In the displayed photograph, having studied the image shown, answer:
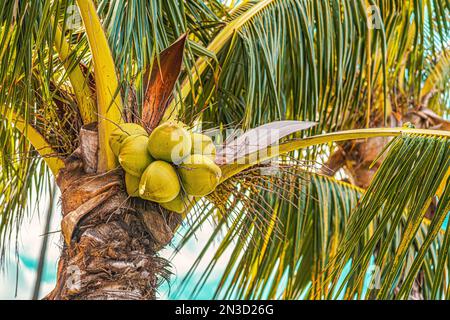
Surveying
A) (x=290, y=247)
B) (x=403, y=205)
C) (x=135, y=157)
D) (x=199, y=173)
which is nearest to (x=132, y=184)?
(x=135, y=157)

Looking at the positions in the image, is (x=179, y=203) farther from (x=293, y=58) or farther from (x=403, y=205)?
(x=293, y=58)

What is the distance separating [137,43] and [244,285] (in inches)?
61.6

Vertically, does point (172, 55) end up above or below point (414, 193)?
above

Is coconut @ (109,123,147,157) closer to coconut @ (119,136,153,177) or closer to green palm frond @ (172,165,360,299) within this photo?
coconut @ (119,136,153,177)

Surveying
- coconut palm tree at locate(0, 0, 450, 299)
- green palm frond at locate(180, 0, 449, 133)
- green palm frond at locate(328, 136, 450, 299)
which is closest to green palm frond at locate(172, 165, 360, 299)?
coconut palm tree at locate(0, 0, 450, 299)

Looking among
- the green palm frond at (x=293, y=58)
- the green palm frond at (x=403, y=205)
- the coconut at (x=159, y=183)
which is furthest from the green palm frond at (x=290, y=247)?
the coconut at (x=159, y=183)

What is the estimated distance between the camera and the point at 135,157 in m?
1.85

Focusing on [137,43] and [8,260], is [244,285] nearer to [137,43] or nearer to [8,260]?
[8,260]

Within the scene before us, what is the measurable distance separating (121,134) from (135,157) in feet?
0.37

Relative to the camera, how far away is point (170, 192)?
6.05 feet

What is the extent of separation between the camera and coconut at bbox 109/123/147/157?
6.29ft

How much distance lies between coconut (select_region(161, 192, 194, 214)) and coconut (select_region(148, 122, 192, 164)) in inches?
4.8

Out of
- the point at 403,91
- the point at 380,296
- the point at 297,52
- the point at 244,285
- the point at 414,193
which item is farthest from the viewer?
the point at 403,91

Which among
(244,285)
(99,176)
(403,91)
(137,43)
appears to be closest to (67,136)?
(99,176)
